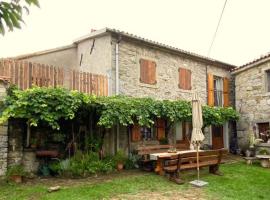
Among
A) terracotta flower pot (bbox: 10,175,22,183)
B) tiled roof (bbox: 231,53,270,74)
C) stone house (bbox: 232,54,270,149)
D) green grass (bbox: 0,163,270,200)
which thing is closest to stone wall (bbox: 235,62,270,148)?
stone house (bbox: 232,54,270,149)

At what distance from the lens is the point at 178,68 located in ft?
44.8

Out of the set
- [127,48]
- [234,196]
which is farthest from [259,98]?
[234,196]

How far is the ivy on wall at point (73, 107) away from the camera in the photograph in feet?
26.1

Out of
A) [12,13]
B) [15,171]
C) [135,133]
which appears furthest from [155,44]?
[12,13]

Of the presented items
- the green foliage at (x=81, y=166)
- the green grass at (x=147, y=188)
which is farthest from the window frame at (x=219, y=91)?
the green foliage at (x=81, y=166)

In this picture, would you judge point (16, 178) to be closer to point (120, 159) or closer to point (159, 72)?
point (120, 159)

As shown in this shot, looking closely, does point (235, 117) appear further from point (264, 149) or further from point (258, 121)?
point (264, 149)

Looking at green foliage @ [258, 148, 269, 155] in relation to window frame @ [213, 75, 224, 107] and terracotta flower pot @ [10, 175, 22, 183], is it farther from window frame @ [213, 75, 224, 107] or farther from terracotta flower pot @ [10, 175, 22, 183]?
terracotta flower pot @ [10, 175, 22, 183]

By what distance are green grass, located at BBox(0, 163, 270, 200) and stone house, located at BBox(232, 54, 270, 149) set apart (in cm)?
504

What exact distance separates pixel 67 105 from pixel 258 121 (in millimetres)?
9704

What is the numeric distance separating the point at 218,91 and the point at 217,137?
8.06 ft

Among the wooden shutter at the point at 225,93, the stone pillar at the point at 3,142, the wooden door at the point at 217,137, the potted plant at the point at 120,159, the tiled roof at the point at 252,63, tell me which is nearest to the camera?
the stone pillar at the point at 3,142

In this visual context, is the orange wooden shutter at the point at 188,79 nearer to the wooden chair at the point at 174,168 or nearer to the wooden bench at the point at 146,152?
the wooden bench at the point at 146,152

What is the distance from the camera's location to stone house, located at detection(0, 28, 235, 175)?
1132cm
